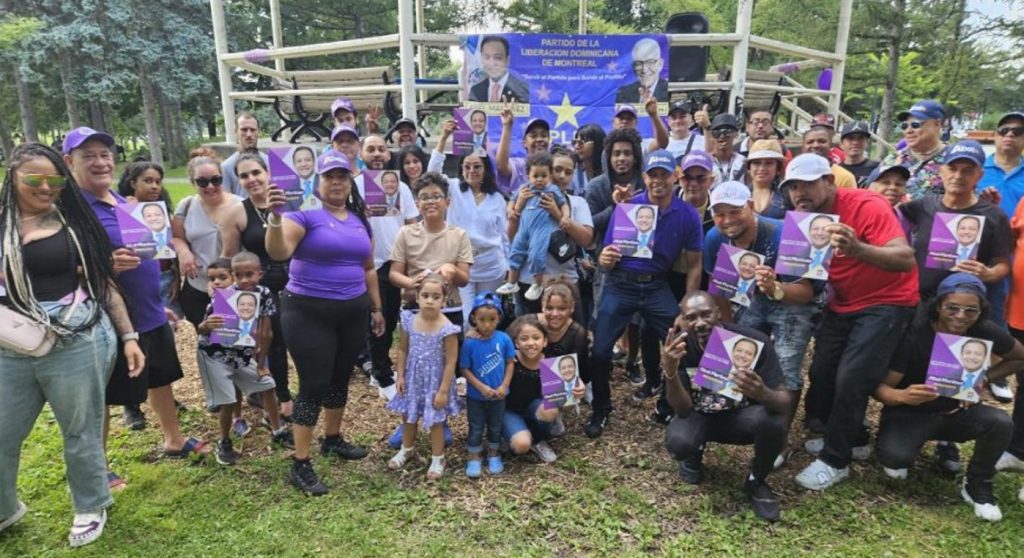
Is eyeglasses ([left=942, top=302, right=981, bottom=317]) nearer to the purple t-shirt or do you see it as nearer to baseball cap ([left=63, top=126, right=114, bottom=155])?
the purple t-shirt

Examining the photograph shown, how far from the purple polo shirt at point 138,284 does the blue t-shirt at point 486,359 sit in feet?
6.76

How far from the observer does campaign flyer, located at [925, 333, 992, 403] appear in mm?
3240

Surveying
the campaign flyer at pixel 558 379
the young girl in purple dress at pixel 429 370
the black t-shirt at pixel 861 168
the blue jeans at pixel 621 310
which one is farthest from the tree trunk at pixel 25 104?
the black t-shirt at pixel 861 168

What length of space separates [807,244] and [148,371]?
13.9ft

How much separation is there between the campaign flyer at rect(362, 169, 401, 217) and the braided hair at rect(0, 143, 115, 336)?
1931mm

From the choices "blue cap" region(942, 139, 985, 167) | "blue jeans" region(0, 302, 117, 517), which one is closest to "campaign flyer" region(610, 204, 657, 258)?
"blue cap" region(942, 139, 985, 167)

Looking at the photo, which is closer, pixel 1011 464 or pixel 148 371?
pixel 148 371

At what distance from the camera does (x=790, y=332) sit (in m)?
3.79

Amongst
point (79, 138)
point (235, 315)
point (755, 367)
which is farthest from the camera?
point (235, 315)

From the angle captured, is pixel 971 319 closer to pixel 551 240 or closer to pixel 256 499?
pixel 551 240

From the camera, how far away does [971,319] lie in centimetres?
343

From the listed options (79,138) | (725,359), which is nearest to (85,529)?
(79,138)

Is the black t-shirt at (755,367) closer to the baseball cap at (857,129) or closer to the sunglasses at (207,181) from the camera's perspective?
the baseball cap at (857,129)

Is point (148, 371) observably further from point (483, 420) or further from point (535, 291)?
point (535, 291)
